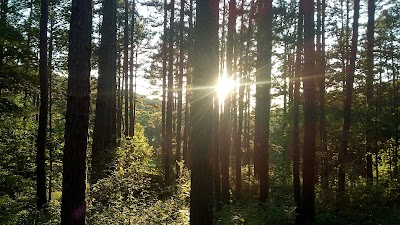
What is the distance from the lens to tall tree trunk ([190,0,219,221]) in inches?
236

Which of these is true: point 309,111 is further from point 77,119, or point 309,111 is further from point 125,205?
point 77,119

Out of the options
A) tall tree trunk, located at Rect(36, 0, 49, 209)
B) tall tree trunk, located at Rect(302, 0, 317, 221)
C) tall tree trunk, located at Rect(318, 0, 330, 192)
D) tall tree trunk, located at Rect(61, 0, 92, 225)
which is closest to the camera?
tall tree trunk, located at Rect(61, 0, 92, 225)

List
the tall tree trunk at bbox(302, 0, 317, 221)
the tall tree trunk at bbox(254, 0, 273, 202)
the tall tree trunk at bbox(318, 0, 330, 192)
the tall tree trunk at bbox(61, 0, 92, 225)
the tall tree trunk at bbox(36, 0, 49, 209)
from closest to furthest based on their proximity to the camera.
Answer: the tall tree trunk at bbox(61, 0, 92, 225)
the tall tree trunk at bbox(302, 0, 317, 221)
the tall tree trunk at bbox(254, 0, 273, 202)
the tall tree trunk at bbox(36, 0, 49, 209)
the tall tree trunk at bbox(318, 0, 330, 192)

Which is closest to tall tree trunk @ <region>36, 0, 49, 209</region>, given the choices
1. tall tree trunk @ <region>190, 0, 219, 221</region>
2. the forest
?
the forest

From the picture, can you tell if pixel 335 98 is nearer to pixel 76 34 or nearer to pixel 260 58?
pixel 260 58

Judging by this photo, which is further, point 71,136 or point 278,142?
point 278,142

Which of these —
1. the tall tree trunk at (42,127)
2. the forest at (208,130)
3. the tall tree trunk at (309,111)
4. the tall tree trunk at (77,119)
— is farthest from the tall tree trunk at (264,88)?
the tall tree trunk at (42,127)

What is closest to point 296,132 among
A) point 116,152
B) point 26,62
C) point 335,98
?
point 335,98

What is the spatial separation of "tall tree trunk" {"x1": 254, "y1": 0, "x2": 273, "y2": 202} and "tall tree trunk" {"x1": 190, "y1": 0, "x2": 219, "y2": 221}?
23.5 feet

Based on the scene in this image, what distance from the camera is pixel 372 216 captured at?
12.7 m

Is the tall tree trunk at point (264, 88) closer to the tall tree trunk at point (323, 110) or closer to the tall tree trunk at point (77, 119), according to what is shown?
the tall tree trunk at point (323, 110)

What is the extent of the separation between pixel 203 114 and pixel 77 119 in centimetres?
229

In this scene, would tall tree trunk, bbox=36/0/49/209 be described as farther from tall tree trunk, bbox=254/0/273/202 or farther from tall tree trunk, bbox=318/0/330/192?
tall tree trunk, bbox=318/0/330/192

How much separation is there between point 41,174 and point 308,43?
11.5 meters
